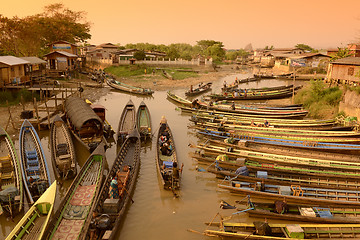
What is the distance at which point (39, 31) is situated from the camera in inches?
1935

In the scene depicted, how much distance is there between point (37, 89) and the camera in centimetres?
3145

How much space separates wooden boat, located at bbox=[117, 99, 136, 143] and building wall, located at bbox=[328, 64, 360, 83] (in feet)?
75.1

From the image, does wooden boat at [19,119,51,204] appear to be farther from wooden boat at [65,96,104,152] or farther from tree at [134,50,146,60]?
tree at [134,50,146,60]

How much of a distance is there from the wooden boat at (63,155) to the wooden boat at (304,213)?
10420 mm

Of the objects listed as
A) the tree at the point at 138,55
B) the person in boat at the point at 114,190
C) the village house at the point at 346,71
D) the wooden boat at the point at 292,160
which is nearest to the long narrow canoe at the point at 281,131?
the wooden boat at the point at 292,160

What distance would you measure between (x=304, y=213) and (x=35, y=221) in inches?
442

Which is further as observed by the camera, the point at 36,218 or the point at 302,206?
the point at 302,206

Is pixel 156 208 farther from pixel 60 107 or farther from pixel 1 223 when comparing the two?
pixel 60 107

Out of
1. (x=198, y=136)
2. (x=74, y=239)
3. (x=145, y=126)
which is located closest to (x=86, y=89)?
(x=145, y=126)

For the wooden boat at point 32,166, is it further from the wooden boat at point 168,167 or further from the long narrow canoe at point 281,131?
the long narrow canoe at point 281,131

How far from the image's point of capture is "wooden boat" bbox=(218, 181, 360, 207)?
11750 millimetres

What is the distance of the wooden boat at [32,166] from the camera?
1233 cm

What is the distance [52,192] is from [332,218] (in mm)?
11953

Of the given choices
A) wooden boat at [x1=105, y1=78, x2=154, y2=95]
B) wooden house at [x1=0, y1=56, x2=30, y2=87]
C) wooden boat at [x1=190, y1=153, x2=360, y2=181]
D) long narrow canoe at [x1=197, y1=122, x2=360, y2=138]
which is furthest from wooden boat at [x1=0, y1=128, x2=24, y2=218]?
wooden boat at [x1=105, y1=78, x2=154, y2=95]
